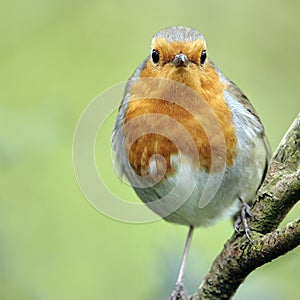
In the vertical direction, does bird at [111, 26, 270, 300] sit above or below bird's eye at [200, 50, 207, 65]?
below

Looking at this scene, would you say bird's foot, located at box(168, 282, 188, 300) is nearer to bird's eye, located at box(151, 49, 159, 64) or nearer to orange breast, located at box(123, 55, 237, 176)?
orange breast, located at box(123, 55, 237, 176)

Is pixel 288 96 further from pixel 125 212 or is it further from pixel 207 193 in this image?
pixel 125 212

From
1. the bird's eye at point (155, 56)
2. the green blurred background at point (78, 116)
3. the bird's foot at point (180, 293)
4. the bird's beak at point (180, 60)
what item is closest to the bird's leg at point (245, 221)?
the green blurred background at point (78, 116)

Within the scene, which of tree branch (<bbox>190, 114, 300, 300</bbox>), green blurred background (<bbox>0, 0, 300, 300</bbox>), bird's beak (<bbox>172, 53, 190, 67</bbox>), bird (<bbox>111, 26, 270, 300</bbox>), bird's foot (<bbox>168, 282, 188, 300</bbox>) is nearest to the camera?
tree branch (<bbox>190, 114, 300, 300</bbox>)

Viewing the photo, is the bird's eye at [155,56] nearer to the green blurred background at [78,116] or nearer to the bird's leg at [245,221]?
the green blurred background at [78,116]

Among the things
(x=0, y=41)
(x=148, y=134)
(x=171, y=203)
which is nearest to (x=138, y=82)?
(x=148, y=134)

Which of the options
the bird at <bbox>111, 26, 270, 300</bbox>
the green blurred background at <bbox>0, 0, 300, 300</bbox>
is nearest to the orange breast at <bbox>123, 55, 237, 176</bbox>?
the bird at <bbox>111, 26, 270, 300</bbox>
